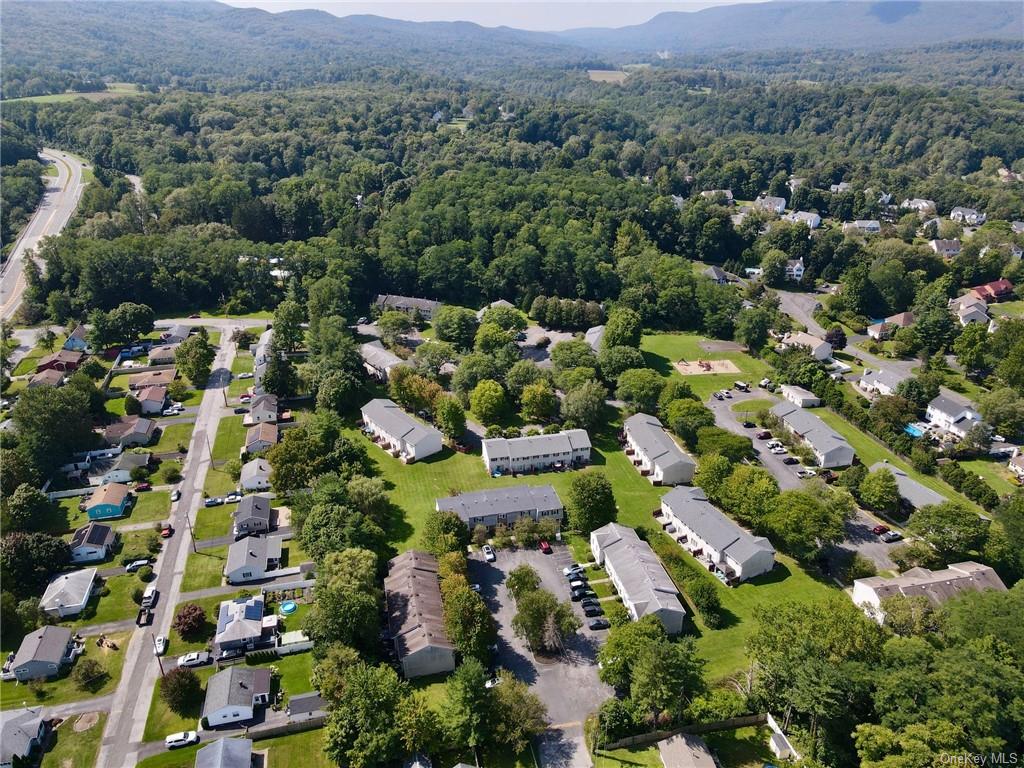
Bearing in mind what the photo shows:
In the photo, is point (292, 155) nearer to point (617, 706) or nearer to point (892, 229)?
point (892, 229)

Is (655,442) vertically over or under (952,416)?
under

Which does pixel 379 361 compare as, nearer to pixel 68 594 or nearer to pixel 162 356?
pixel 162 356

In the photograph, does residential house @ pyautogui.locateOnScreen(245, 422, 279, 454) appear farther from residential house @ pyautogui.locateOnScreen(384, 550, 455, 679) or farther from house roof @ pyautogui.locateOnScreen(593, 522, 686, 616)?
house roof @ pyautogui.locateOnScreen(593, 522, 686, 616)

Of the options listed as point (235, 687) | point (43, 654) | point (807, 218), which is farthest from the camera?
point (807, 218)

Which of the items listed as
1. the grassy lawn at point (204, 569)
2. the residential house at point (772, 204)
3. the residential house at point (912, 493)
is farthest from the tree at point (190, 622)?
the residential house at point (772, 204)

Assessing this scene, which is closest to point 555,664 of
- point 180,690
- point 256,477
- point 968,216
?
point 180,690

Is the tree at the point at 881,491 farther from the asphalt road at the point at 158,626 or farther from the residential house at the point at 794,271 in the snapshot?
the residential house at the point at 794,271

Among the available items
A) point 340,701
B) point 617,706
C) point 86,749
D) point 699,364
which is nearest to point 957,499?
point 699,364
